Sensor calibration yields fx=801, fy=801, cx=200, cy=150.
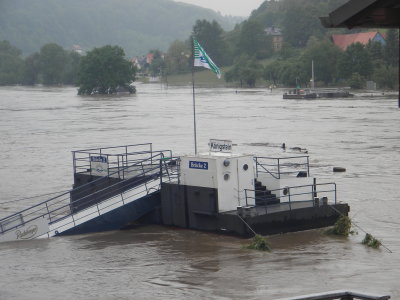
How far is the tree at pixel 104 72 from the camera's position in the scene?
477 feet

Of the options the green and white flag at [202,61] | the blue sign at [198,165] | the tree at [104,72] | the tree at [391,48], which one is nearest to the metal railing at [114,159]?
the green and white flag at [202,61]

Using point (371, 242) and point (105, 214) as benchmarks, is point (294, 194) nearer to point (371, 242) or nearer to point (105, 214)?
point (371, 242)

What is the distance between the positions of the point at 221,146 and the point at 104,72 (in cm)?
12480

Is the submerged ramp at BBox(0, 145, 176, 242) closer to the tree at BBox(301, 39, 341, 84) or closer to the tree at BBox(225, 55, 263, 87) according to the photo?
the tree at BBox(301, 39, 341, 84)

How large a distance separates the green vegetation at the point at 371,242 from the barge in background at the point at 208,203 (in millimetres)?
1922

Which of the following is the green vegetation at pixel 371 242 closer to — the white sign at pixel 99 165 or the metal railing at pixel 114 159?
the metal railing at pixel 114 159

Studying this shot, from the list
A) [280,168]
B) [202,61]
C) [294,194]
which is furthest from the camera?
[280,168]

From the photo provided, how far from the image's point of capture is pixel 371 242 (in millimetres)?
20812

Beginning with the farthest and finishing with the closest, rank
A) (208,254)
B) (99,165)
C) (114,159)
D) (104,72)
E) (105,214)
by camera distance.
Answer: (104,72)
(114,159)
(99,165)
(105,214)
(208,254)

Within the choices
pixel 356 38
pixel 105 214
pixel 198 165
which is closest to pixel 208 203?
pixel 198 165

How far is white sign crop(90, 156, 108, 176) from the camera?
27.4m

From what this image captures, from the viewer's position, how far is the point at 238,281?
57.7 feet

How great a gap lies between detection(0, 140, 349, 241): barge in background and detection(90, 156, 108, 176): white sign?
192cm

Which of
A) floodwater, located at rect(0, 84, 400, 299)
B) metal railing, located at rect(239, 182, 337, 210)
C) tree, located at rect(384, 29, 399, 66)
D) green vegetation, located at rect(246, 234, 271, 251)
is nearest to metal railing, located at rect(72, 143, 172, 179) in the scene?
floodwater, located at rect(0, 84, 400, 299)
